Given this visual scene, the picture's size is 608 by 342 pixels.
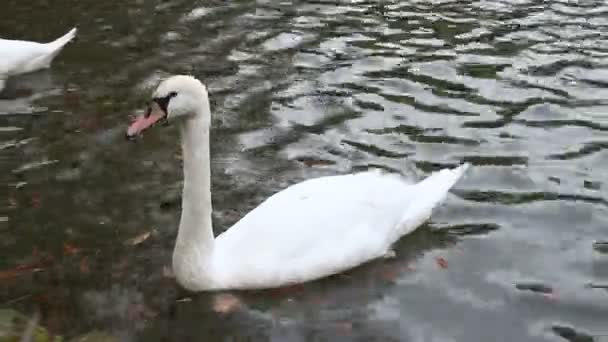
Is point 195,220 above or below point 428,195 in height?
above

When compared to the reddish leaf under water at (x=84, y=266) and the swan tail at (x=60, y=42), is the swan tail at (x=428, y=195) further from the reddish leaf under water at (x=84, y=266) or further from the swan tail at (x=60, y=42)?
the swan tail at (x=60, y=42)

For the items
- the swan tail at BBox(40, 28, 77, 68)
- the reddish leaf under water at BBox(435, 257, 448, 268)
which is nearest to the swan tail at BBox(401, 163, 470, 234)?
the reddish leaf under water at BBox(435, 257, 448, 268)

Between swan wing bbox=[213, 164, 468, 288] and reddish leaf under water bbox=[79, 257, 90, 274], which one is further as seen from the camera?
reddish leaf under water bbox=[79, 257, 90, 274]

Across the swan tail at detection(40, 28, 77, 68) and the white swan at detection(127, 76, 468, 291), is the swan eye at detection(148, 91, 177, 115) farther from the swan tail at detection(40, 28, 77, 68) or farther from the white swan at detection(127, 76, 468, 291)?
the swan tail at detection(40, 28, 77, 68)

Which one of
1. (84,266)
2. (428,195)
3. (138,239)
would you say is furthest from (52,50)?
(428,195)

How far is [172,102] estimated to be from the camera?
17.7ft

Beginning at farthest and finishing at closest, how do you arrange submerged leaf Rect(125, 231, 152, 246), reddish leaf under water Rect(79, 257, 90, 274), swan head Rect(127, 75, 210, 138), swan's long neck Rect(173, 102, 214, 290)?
submerged leaf Rect(125, 231, 152, 246)
reddish leaf under water Rect(79, 257, 90, 274)
swan's long neck Rect(173, 102, 214, 290)
swan head Rect(127, 75, 210, 138)

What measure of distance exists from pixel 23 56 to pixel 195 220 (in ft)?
16.9

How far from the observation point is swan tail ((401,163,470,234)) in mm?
6602

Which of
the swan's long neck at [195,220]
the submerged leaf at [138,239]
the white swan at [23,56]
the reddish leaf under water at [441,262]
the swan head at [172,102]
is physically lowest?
the reddish leaf under water at [441,262]

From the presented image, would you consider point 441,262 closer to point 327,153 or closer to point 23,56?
point 327,153

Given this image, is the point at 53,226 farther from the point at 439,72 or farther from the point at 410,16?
the point at 410,16

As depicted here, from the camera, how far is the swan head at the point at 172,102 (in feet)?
17.7

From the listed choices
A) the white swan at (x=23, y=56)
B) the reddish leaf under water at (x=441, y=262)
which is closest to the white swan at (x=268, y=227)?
the reddish leaf under water at (x=441, y=262)
